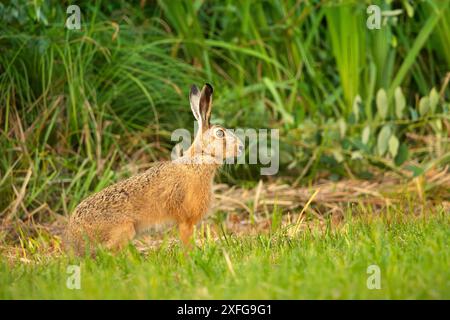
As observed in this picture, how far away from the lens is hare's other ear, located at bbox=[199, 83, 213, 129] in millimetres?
5879

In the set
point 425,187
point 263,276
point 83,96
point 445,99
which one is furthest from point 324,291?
point 445,99

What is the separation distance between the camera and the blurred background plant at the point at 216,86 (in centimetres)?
792

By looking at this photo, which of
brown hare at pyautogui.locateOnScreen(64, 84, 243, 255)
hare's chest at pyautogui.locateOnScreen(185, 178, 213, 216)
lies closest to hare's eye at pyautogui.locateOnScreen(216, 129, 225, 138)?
brown hare at pyautogui.locateOnScreen(64, 84, 243, 255)

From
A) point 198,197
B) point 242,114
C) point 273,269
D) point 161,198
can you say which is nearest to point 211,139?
point 198,197

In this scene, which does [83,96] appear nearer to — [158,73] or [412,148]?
[158,73]

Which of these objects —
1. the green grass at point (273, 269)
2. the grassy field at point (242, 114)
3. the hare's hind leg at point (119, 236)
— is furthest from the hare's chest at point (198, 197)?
the hare's hind leg at point (119, 236)

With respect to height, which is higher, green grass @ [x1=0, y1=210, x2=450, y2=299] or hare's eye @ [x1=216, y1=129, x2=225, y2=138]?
hare's eye @ [x1=216, y1=129, x2=225, y2=138]

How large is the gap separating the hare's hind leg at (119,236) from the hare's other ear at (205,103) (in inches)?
35.7

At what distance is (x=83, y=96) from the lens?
801 cm

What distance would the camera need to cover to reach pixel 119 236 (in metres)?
5.74

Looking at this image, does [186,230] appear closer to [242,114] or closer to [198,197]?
[198,197]

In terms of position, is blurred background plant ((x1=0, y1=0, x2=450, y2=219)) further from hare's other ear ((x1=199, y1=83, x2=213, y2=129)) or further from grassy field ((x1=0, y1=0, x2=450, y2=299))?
hare's other ear ((x1=199, y1=83, x2=213, y2=129))

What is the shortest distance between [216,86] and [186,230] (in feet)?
10.3

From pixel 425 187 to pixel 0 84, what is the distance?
3916 millimetres
